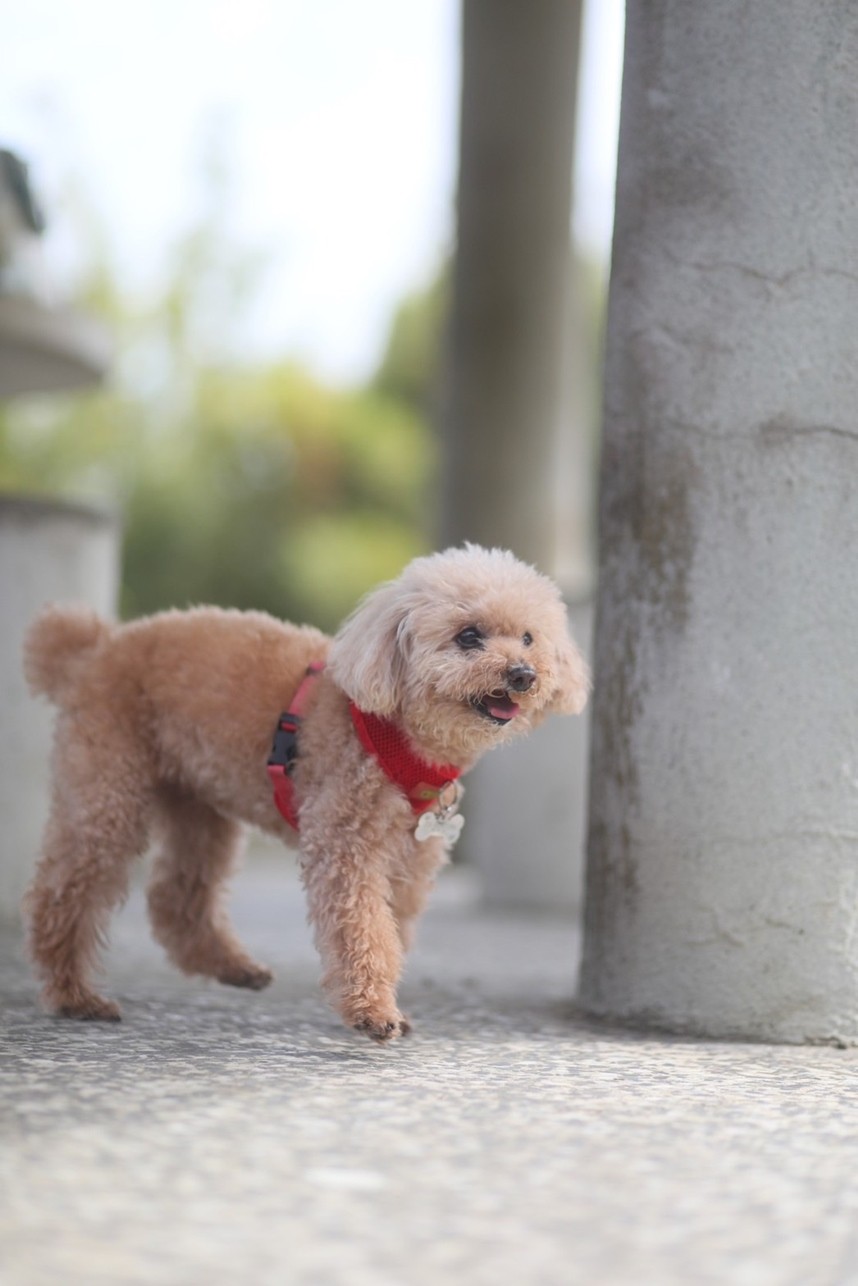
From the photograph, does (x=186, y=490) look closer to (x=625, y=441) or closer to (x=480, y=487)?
(x=480, y=487)

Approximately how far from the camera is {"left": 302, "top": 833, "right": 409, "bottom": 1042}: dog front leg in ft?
11.9

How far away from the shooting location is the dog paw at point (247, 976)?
181 inches

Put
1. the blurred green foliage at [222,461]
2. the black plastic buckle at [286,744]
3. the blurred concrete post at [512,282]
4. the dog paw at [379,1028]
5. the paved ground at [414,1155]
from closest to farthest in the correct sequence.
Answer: the paved ground at [414,1155]
the dog paw at [379,1028]
the black plastic buckle at [286,744]
the blurred concrete post at [512,282]
the blurred green foliage at [222,461]

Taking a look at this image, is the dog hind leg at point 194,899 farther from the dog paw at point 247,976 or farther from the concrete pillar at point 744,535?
the concrete pillar at point 744,535

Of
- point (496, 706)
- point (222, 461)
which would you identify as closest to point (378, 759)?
point (496, 706)

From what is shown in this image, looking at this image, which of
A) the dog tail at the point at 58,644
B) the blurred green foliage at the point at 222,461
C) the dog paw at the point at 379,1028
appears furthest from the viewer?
the blurred green foliage at the point at 222,461

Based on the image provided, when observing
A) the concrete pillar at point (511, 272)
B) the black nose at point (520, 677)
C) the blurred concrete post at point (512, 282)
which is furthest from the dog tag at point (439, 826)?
the concrete pillar at point (511, 272)

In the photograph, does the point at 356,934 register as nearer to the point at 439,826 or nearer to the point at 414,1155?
the point at 439,826

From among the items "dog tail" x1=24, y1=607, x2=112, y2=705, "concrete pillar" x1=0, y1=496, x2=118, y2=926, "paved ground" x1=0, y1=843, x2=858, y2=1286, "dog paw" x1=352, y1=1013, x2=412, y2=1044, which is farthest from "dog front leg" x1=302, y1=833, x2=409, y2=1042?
"concrete pillar" x1=0, y1=496, x2=118, y2=926

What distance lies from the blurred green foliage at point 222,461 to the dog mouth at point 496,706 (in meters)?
20.2

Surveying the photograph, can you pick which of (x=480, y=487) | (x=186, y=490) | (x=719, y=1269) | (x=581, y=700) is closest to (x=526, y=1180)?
(x=719, y=1269)

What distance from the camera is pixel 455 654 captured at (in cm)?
371

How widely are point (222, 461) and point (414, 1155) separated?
24.8 meters

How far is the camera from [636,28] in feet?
14.5
